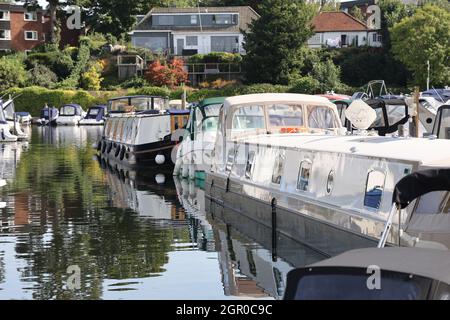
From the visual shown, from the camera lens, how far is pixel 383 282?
705 cm

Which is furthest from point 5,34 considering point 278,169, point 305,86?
point 278,169

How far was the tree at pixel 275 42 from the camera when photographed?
7619 centimetres

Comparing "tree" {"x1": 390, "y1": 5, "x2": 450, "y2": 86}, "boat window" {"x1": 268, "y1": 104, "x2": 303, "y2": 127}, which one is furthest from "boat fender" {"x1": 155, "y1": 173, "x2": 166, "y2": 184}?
"tree" {"x1": 390, "y1": 5, "x2": 450, "y2": 86}

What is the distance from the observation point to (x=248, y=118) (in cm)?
2086

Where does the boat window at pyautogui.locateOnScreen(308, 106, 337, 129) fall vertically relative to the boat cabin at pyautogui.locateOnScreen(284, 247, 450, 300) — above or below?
above

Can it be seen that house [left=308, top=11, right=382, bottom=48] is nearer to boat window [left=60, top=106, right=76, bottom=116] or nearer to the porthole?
boat window [left=60, top=106, right=76, bottom=116]

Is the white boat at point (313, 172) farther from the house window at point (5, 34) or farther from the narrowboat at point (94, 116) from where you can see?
the house window at point (5, 34)

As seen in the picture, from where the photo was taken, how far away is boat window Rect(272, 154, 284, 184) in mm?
16970

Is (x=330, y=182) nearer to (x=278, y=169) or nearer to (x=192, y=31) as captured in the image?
(x=278, y=169)

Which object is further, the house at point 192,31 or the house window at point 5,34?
the house window at point 5,34

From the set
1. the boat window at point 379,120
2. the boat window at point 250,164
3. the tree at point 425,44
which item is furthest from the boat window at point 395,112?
the tree at point 425,44

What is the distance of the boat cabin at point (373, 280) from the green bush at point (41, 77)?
79.3 meters

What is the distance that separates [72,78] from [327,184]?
72841 mm

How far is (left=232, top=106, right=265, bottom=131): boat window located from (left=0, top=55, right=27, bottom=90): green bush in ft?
212
